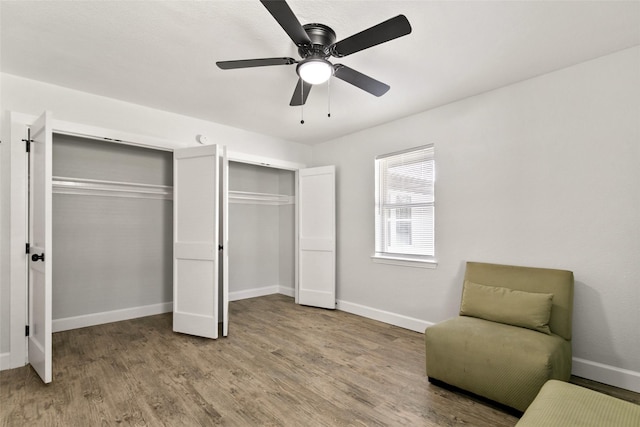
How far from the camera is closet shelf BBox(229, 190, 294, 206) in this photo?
538 cm

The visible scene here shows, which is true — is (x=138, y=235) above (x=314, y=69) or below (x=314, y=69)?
below

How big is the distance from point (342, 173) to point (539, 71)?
8.77ft

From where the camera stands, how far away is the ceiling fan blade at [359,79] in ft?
7.62

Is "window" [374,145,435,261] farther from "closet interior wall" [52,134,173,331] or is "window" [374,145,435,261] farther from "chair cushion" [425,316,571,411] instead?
"closet interior wall" [52,134,173,331]

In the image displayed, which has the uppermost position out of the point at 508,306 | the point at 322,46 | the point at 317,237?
the point at 322,46

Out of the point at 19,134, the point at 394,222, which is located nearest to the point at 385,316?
the point at 394,222

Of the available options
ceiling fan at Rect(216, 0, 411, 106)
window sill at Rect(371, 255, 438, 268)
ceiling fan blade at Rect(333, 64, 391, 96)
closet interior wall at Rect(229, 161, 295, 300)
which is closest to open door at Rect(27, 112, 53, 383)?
ceiling fan at Rect(216, 0, 411, 106)

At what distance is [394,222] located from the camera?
13.9 feet

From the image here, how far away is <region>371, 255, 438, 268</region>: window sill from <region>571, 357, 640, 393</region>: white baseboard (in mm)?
1479

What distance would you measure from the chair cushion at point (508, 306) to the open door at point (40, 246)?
354cm

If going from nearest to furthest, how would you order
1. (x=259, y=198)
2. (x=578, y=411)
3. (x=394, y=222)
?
(x=578, y=411) → (x=394, y=222) → (x=259, y=198)

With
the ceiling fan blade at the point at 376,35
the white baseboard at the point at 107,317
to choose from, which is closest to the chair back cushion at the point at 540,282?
the ceiling fan blade at the point at 376,35

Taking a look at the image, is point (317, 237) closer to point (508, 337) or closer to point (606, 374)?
point (508, 337)

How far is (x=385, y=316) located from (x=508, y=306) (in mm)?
1809
